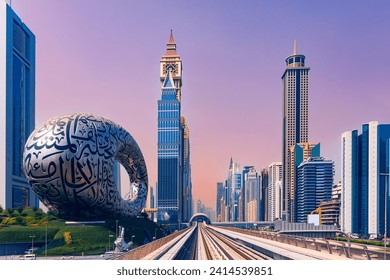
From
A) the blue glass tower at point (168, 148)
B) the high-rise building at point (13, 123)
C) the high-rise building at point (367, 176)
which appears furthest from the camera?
the high-rise building at point (13, 123)

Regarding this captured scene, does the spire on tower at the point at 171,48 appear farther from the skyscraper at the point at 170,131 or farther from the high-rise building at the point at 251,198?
the high-rise building at the point at 251,198

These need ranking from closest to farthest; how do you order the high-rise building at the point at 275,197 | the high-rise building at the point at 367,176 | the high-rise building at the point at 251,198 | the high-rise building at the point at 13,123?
the high-rise building at the point at 367,176 < the high-rise building at the point at 13,123 < the high-rise building at the point at 251,198 < the high-rise building at the point at 275,197

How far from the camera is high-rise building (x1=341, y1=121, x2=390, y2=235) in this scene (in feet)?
24.8

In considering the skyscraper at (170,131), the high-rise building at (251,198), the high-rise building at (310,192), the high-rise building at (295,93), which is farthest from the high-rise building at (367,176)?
the high-rise building at (310,192)

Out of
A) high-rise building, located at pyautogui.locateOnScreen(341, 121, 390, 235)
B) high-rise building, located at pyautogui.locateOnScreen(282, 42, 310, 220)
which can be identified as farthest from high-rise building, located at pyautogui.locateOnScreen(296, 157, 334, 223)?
high-rise building, located at pyautogui.locateOnScreen(282, 42, 310, 220)

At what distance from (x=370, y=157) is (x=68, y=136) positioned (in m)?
9.15

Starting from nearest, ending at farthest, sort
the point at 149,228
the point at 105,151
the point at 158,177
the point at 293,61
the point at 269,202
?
1. the point at 293,61
2. the point at 158,177
3. the point at 105,151
4. the point at 149,228
5. the point at 269,202

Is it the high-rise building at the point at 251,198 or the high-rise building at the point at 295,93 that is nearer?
the high-rise building at the point at 295,93

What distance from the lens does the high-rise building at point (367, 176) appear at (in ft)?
24.8
